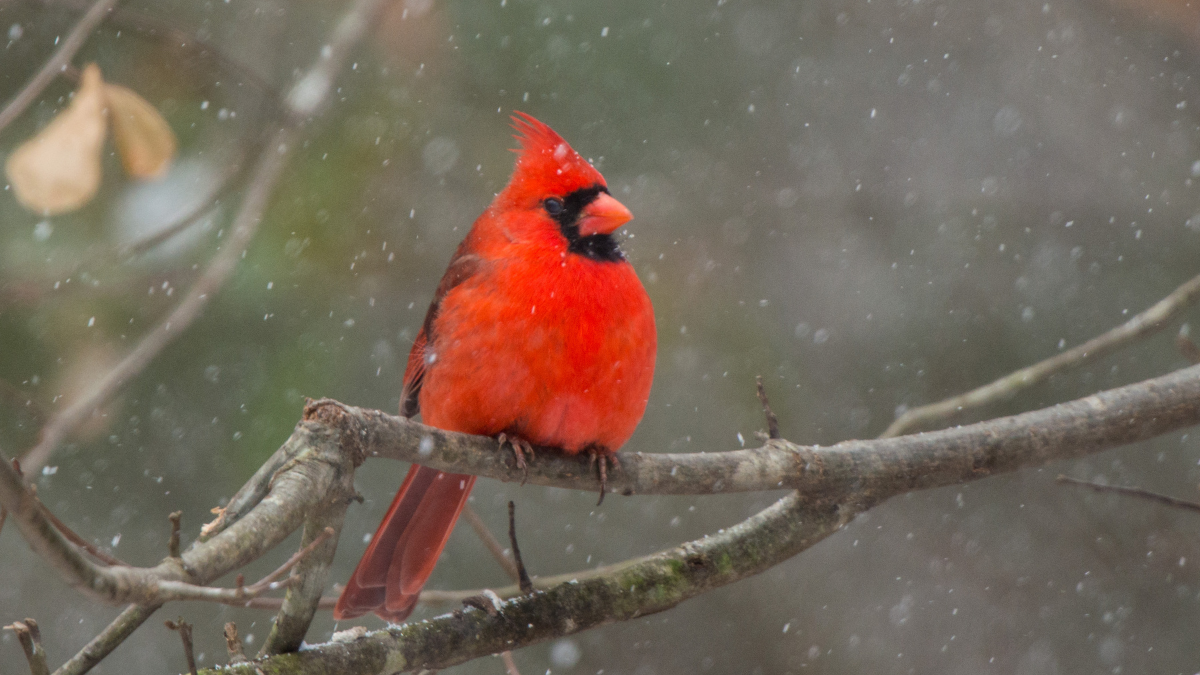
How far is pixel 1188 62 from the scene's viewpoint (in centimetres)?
438

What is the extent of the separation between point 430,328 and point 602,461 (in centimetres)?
54

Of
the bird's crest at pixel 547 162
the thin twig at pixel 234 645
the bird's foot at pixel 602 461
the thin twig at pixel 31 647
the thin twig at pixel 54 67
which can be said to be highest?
the thin twig at pixel 54 67

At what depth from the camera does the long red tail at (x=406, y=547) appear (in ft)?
8.01

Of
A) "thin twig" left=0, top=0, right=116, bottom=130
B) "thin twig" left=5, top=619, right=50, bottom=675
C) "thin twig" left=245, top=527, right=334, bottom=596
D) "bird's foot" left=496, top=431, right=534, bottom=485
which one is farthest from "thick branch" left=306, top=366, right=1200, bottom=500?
"thin twig" left=0, top=0, right=116, bottom=130

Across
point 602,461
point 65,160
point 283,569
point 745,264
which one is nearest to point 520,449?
point 602,461

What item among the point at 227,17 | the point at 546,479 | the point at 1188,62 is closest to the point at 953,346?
the point at 1188,62

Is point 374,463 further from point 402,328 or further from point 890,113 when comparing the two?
point 890,113

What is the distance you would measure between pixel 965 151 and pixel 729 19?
119cm

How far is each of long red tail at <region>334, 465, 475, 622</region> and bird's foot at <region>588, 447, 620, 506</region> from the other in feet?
1.25

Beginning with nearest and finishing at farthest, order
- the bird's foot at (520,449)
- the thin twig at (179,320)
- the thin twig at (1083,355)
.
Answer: the bird's foot at (520,449), the thin twig at (179,320), the thin twig at (1083,355)

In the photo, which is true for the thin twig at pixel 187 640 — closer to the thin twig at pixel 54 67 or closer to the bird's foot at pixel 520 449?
the bird's foot at pixel 520 449

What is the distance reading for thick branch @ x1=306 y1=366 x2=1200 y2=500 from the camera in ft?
7.09

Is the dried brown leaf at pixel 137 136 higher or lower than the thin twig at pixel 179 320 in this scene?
higher

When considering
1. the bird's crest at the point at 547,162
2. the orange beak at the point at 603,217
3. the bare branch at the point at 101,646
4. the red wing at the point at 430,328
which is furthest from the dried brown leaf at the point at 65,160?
the bare branch at the point at 101,646
